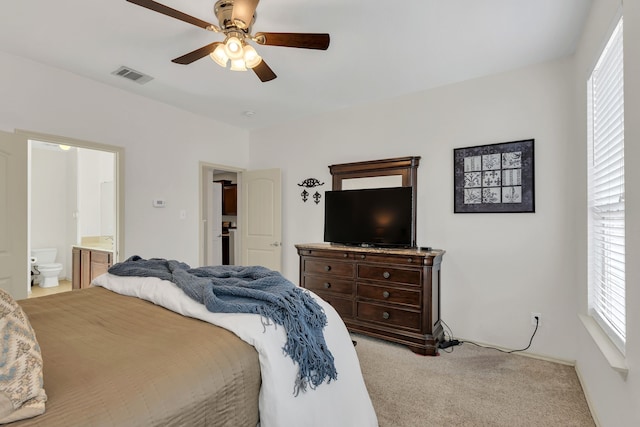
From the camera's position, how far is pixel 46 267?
527 centimetres

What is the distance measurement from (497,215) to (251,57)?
8.37ft

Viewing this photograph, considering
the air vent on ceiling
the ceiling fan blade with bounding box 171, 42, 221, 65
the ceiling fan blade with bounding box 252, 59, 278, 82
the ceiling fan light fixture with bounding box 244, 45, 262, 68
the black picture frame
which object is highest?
the air vent on ceiling

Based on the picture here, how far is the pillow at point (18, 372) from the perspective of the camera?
778mm

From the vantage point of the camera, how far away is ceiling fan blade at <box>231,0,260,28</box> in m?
1.80

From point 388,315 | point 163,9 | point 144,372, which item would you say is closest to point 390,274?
point 388,315

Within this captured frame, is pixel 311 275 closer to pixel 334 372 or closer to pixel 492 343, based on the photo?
pixel 492 343

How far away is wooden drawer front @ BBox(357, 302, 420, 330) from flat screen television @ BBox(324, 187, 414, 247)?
2.18 ft

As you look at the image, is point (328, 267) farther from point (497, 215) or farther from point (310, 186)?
point (497, 215)

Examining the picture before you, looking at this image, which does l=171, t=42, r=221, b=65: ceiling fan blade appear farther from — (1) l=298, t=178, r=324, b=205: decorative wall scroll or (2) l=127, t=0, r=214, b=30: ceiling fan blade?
(1) l=298, t=178, r=324, b=205: decorative wall scroll

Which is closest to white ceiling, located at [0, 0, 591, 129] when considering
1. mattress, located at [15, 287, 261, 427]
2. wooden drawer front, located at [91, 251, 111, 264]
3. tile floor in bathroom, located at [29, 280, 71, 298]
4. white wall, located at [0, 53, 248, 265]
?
white wall, located at [0, 53, 248, 265]

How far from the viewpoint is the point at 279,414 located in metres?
1.23

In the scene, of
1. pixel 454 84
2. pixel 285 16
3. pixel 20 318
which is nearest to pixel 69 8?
pixel 285 16

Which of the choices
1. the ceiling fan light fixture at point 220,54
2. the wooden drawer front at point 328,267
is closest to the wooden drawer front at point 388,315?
the wooden drawer front at point 328,267

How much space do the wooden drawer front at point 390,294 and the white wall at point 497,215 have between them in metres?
0.53
